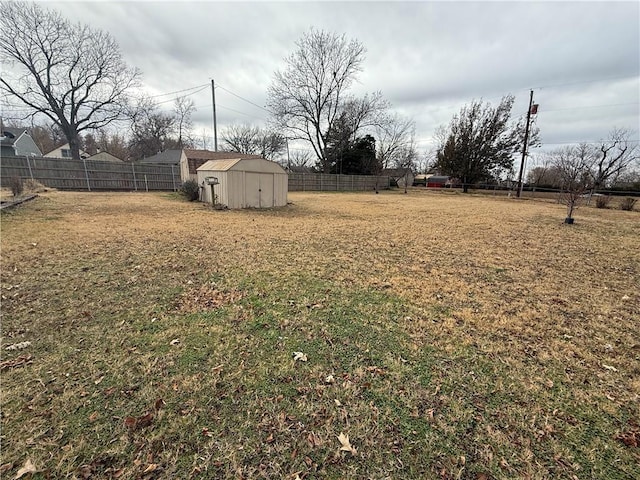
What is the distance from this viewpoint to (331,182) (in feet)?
91.2

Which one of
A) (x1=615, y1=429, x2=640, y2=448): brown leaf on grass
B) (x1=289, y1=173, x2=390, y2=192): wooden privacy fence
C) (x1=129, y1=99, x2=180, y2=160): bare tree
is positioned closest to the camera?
(x1=615, y1=429, x2=640, y2=448): brown leaf on grass

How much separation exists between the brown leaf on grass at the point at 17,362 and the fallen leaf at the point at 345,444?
8.21ft

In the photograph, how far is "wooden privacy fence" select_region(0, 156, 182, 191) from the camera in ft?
49.9

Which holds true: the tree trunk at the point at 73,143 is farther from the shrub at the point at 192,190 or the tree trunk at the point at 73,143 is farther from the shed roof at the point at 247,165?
the shed roof at the point at 247,165

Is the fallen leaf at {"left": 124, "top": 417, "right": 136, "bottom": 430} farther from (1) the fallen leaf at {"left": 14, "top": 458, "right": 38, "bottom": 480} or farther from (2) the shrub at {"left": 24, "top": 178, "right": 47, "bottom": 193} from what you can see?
(2) the shrub at {"left": 24, "top": 178, "right": 47, "bottom": 193}

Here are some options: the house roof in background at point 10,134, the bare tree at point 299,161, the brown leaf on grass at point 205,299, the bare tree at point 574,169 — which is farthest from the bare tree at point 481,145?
the house roof in background at point 10,134

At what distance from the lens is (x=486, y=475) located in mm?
1525

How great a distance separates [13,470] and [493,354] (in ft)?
10.9

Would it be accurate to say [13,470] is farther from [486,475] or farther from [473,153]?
[473,153]

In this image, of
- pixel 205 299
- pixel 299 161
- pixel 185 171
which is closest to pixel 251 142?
pixel 299 161

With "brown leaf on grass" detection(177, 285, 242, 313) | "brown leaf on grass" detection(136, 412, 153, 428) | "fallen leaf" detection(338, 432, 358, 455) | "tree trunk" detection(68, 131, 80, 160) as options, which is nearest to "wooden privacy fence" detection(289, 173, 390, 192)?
"tree trunk" detection(68, 131, 80, 160)

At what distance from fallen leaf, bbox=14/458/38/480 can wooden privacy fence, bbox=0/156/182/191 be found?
1876 centimetres

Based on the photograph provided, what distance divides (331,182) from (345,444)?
88.6 ft

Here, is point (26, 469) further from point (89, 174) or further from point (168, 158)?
point (168, 158)
